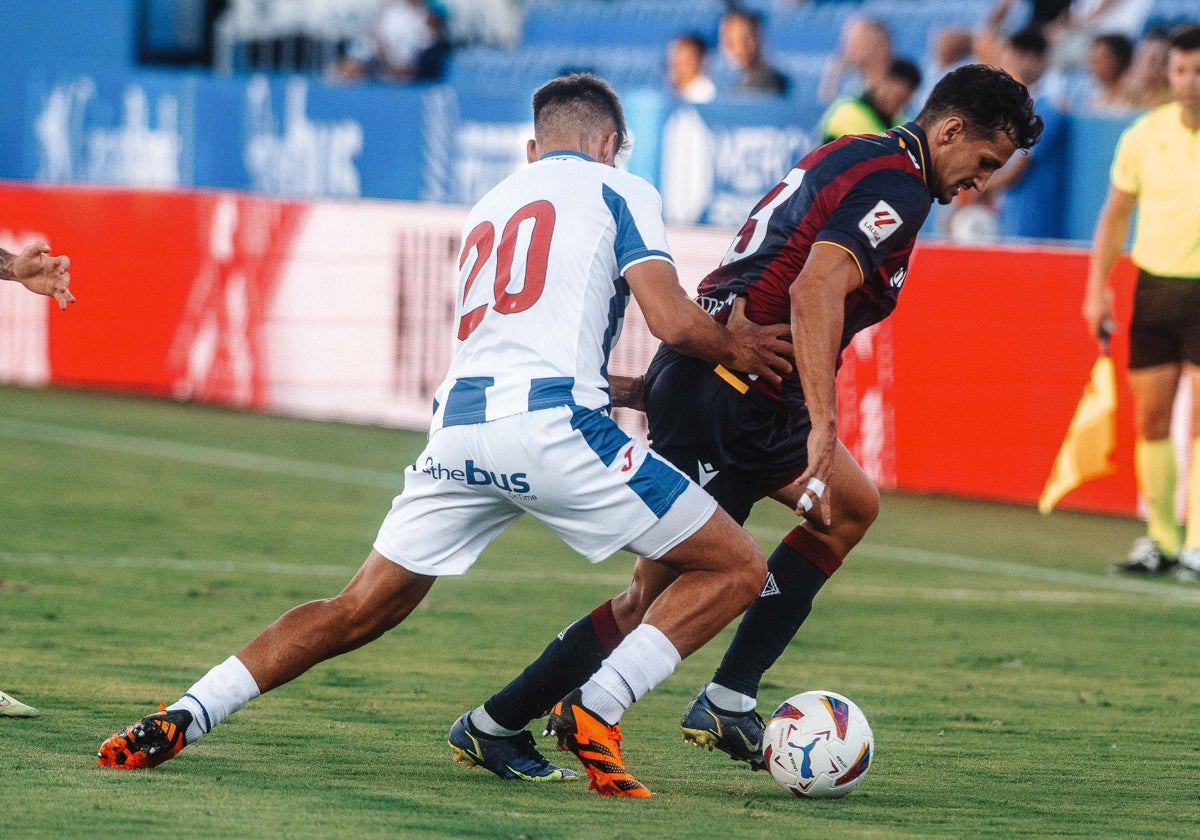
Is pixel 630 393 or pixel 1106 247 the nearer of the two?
pixel 630 393

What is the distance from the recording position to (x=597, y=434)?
4.91m

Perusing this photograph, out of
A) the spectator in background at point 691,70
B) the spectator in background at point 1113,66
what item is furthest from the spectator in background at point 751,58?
the spectator in background at point 1113,66

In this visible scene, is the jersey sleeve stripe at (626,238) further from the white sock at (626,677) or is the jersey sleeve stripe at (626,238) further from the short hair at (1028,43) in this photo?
the short hair at (1028,43)

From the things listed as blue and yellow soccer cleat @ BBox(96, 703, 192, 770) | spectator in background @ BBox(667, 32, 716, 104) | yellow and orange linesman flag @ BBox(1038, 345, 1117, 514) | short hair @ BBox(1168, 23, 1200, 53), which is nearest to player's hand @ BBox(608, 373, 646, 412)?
blue and yellow soccer cleat @ BBox(96, 703, 192, 770)

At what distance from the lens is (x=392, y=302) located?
14.1 m

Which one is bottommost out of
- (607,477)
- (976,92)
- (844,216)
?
(607,477)

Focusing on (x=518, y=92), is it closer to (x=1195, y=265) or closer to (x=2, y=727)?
(x=1195, y=265)

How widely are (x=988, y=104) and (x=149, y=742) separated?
2.61 meters

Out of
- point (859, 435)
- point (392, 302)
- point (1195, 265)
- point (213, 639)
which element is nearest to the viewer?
point (213, 639)

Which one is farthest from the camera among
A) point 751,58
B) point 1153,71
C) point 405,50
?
point 405,50

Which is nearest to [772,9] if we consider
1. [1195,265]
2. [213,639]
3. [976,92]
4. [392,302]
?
[392,302]

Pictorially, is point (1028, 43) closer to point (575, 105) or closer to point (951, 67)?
point (951, 67)

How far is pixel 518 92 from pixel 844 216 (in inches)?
596

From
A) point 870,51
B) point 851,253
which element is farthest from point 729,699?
point 870,51
